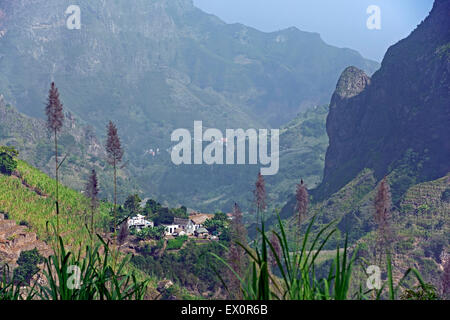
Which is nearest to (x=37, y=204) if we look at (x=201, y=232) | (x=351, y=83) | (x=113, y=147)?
(x=201, y=232)

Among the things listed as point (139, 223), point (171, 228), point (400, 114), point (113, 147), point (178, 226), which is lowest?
point (113, 147)

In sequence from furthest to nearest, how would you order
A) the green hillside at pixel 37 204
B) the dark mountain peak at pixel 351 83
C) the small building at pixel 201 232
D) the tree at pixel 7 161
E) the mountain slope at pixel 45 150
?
the mountain slope at pixel 45 150, the dark mountain peak at pixel 351 83, the small building at pixel 201 232, the tree at pixel 7 161, the green hillside at pixel 37 204

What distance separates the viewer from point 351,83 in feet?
363

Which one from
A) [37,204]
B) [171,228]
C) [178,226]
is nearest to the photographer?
[37,204]

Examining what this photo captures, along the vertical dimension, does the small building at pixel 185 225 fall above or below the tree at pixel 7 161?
below

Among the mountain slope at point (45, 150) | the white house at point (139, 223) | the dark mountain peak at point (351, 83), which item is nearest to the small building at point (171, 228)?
the white house at point (139, 223)

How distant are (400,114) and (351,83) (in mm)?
16372

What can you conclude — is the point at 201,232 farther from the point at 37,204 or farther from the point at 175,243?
the point at 37,204

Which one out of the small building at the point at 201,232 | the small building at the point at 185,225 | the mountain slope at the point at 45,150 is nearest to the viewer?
the small building at the point at 201,232

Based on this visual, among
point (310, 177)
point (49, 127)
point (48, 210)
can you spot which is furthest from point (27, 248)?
point (310, 177)

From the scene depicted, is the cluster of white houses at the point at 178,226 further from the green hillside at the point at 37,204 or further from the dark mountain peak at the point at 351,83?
the dark mountain peak at the point at 351,83

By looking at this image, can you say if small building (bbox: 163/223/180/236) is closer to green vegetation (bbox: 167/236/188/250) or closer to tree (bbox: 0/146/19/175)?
green vegetation (bbox: 167/236/188/250)

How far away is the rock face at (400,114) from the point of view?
8600 centimetres
